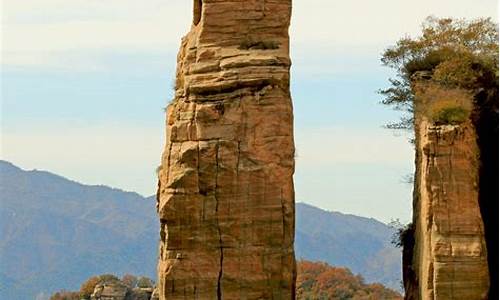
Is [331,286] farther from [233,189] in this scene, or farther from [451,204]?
[233,189]

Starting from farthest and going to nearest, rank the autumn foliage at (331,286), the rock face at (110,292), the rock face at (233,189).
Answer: the autumn foliage at (331,286), the rock face at (110,292), the rock face at (233,189)

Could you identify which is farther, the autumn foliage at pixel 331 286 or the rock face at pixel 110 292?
the autumn foliage at pixel 331 286

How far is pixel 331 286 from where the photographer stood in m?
107

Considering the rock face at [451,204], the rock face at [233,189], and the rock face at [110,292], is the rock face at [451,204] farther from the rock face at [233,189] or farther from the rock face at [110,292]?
the rock face at [110,292]

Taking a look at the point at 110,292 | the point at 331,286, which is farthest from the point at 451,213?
the point at 331,286

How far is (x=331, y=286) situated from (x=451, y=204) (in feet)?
210

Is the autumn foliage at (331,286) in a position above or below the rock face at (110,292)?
above

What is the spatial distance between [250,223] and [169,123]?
13.2 feet

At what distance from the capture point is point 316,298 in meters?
97.4

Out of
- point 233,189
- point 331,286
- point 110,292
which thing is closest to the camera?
point 233,189

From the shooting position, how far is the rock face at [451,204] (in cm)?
4341

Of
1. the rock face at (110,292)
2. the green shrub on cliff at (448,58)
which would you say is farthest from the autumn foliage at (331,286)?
the green shrub on cliff at (448,58)

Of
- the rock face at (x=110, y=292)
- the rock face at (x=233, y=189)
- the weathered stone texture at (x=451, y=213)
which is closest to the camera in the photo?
the rock face at (x=233, y=189)

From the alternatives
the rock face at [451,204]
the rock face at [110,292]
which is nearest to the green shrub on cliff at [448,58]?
the rock face at [451,204]
